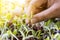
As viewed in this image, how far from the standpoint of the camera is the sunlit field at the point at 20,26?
1.10 metres

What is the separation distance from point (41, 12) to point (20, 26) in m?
0.19

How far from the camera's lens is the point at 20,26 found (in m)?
1.18

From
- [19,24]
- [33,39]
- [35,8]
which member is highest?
[35,8]

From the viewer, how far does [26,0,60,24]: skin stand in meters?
1.16

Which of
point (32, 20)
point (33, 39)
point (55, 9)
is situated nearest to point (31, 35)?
point (33, 39)

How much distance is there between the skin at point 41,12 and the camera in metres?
1.16

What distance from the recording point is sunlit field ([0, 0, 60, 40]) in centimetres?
110

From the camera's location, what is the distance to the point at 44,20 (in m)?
1.18

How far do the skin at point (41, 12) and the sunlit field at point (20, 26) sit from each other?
3 cm

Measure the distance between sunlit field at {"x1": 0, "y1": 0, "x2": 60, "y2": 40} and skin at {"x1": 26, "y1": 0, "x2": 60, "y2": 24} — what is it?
0.10 ft

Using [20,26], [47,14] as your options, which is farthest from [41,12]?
[20,26]

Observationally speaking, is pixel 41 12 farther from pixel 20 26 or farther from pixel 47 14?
pixel 20 26

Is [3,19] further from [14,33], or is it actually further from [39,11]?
[39,11]

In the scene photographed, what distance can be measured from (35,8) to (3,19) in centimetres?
25
